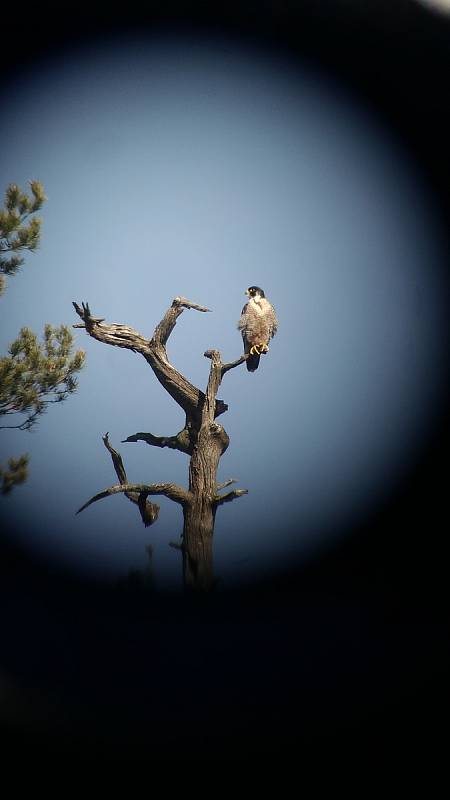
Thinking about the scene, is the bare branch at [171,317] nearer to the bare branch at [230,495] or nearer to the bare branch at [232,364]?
the bare branch at [232,364]

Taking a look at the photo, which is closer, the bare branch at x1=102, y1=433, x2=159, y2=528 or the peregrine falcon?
the bare branch at x1=102, y1=433, x2=159, y2=528

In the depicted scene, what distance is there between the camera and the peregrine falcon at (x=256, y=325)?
15.0ft

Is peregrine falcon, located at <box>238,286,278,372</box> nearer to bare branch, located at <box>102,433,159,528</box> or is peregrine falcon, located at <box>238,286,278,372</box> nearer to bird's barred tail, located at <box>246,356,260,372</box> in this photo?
bird's barred tail, located at <box>246,356,260,372</box>

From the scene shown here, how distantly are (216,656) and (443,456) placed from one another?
52.3 inches

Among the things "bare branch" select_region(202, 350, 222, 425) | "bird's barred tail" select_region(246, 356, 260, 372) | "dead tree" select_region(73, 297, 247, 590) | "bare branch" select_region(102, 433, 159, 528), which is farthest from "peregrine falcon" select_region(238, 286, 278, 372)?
"bare branch" select_region(102, 433, 159, 528)

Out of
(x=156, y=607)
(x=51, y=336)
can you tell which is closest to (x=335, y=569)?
(x=156, y=607)

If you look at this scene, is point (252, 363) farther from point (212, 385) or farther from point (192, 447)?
point (192, 447)

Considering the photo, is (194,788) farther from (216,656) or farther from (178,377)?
(178,377)

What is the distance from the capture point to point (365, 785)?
1.62 metres

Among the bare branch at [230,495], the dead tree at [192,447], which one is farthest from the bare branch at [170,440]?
the bare branch at [230,495]

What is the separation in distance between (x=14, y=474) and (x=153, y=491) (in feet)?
2.60

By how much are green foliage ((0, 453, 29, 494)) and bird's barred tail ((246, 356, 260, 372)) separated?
5.01 feet

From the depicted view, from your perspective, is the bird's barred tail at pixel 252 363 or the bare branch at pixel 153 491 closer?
the bare branch at pixel 153 491

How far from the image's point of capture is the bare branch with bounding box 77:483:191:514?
402 centimetres
